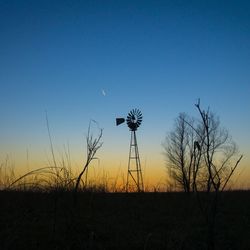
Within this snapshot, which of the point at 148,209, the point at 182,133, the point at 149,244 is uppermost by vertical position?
the point at 182,133

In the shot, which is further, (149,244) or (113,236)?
(113,236)

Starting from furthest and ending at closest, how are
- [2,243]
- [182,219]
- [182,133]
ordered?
1. [182,133]
2. [182,219]
3. [2,243]

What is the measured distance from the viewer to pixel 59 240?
14.0 feet

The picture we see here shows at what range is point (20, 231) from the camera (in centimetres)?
454

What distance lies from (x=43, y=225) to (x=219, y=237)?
2.06 meters

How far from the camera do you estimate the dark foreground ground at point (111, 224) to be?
13.9ft

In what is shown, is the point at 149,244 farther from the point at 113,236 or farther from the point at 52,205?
the point at 52,205

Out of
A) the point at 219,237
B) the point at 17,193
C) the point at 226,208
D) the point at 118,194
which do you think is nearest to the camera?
the point at 219,237

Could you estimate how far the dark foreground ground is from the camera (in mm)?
4234

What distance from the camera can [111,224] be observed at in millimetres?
5434

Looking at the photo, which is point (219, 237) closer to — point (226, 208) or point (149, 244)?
point (149, 244)

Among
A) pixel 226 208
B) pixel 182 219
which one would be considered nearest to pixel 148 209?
pixel 182 219

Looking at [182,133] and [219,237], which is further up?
[182,133]

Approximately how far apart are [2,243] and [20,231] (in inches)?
28.8
